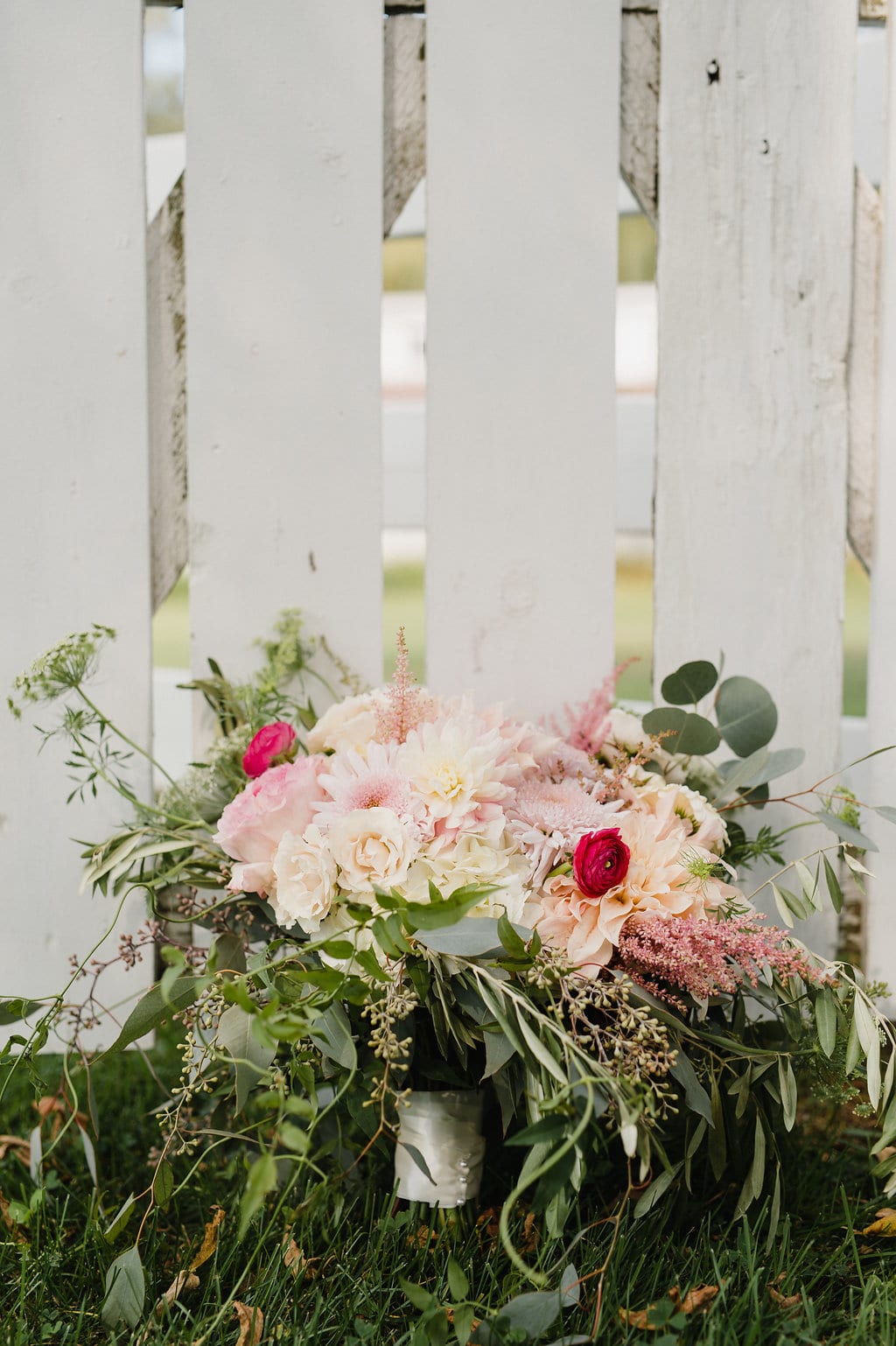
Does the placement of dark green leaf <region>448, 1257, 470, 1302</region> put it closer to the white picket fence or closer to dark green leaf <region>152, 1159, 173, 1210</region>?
dark green leaf <region>152, 1159, 173, 1210</region>

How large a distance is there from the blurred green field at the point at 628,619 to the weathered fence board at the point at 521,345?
3125mm

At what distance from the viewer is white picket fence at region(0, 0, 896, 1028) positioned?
1269 millimetres

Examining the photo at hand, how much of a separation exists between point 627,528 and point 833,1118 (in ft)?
3.24

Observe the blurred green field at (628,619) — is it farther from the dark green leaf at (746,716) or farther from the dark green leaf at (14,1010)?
the dark green leaf at (14,1010)

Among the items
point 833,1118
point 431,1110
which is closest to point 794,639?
point 833,1118

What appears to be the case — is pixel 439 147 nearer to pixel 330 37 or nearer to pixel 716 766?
pixel 330 37

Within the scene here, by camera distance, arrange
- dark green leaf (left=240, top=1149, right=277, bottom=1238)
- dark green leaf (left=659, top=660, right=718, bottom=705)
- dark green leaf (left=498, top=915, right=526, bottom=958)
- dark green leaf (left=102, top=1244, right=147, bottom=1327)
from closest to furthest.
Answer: dark green leaf (left=240, top=1149, right=277, bottom=1238) → dark green leaf (left=498, top=915, right=526, bottom=958) → dark green leaf (left=102, top=1244, right=147, bottom=1327) → dark green leaf (left=659, top=660, right=718, bottom=705)

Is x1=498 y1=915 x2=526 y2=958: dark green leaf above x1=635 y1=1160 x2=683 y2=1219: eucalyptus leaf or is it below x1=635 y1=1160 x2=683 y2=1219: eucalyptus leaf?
above

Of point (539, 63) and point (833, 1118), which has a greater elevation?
point (539, 63)

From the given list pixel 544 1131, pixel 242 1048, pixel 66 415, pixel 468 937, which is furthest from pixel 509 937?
pixel 66 415

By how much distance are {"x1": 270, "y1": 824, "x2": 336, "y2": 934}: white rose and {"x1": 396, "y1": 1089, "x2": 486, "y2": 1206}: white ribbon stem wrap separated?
0.22 meters

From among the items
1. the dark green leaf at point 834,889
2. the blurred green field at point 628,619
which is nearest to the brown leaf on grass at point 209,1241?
the dark green leaf at point 834,889

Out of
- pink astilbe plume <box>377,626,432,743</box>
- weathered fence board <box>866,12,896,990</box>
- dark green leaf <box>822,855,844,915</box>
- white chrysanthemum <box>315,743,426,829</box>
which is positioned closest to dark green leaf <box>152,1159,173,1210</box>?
white chrysanthemum <box>315,743,426,829</box>

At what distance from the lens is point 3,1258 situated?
105cm
